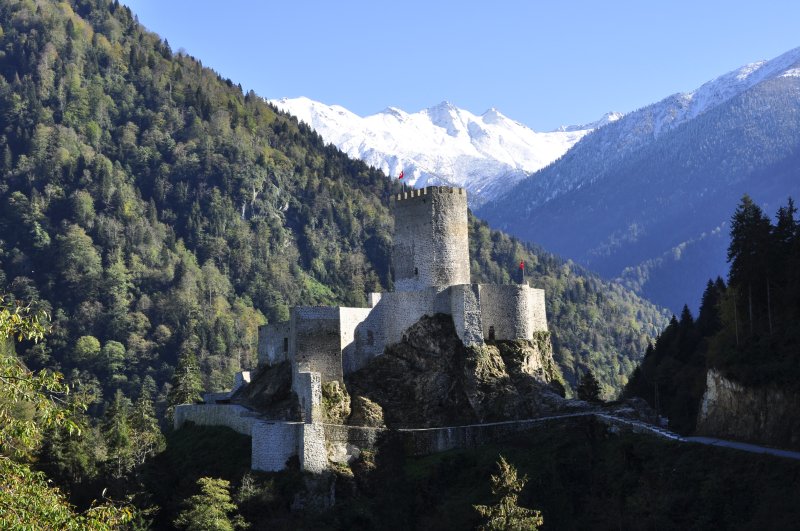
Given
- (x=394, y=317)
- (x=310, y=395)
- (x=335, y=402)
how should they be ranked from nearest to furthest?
1. (x=310, y=395)
2. (x=335, y=402)
3. (x=394, y=317)

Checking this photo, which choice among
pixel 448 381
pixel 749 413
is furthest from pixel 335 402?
pixel 749 413

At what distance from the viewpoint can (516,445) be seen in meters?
60.9

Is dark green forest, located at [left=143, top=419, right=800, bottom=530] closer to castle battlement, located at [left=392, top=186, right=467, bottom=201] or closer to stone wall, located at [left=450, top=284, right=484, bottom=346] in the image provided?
stone wall, located at [left=450, top=284, right=484, bottom=346]

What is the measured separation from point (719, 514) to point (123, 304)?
140m

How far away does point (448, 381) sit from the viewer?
67.4 m

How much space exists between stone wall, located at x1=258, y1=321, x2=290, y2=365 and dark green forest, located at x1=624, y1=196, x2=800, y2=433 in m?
24.5

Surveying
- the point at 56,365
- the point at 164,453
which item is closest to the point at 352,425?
the point at 164,453

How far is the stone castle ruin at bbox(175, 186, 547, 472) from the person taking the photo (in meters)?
62.1

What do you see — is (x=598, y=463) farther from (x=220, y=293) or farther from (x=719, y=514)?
(x=220, y=293)

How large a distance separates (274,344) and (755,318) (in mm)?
30397

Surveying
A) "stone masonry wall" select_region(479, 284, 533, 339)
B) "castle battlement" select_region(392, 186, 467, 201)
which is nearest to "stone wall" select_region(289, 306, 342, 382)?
"stone masonry wall" select_region(479, 284, 533, 339)

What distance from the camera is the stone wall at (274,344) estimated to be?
72.2 meters

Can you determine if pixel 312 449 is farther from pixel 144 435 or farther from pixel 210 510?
pixel 144 435

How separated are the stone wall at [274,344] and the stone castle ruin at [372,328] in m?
0.07
